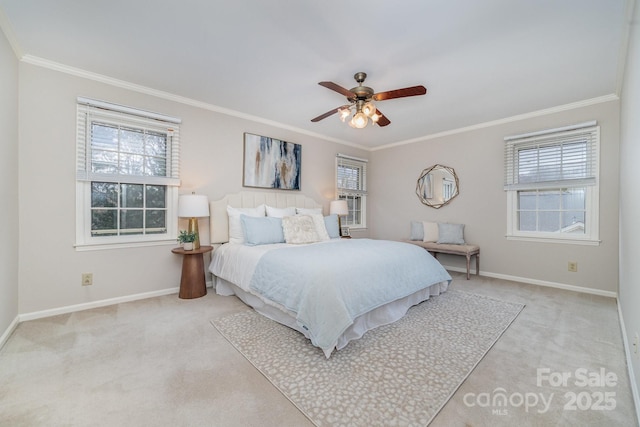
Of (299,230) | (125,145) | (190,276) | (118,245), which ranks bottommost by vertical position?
(190,276)

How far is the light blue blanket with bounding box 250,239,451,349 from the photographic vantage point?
6.36 ft

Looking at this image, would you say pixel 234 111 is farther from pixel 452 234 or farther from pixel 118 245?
pixel 452 234

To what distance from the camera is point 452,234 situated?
444 centimetres

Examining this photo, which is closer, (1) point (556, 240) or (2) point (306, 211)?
(1) point (556, 240)

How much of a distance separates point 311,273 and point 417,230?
338 centimetres

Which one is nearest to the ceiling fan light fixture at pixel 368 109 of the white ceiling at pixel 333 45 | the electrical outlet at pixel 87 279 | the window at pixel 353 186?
the white ceiling at pixel 333 45

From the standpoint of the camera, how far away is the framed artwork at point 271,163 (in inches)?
157

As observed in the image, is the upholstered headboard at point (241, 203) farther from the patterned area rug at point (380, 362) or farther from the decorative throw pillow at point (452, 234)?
the decorative throw pillow at point (452, 234)

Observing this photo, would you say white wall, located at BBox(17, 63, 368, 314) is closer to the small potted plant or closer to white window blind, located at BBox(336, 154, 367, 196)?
the small potted plant

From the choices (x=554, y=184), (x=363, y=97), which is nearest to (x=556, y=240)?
(x=554, y=184)

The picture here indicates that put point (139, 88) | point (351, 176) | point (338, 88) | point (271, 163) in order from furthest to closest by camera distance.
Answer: point (351, 176)
point (271, 163)
point (139, 88)
point (338, 88)

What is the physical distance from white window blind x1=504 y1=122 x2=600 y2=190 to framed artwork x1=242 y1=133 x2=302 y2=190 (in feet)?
11.0

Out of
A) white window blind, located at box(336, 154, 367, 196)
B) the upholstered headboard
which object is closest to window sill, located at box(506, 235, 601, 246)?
white window blind, located at box(336, 154, 367, 196)

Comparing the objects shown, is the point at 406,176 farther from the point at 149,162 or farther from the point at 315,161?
the point at 149,162
